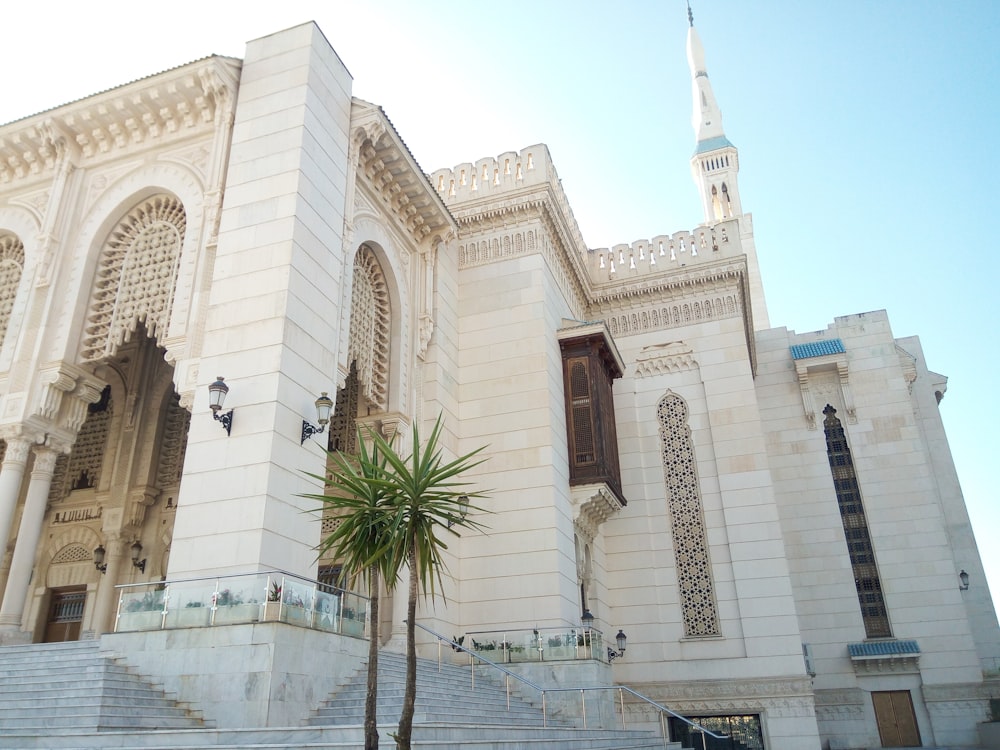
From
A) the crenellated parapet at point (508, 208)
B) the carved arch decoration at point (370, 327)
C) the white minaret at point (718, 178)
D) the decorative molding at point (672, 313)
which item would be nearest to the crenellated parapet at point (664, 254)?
the decorative molding at point (672, 313)

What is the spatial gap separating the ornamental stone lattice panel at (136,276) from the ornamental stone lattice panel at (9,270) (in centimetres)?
205

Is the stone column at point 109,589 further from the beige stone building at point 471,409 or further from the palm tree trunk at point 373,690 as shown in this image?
the palm tree trunk at point 373,690

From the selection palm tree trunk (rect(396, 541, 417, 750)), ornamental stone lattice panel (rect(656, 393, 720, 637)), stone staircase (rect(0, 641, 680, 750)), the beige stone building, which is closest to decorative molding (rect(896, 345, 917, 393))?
the beige stone building

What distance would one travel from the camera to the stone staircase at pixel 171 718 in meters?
6.47

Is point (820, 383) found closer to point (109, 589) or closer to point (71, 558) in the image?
point (109, 589)

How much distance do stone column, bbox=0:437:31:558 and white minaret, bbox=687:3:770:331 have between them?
24.8 meters

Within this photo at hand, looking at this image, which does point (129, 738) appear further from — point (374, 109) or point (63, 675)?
point (374, 109)

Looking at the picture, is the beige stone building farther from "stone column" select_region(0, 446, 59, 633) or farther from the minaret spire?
the minaret spire

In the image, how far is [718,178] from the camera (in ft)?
117

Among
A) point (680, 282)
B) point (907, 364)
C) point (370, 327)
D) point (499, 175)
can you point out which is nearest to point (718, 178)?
point (907, 364)

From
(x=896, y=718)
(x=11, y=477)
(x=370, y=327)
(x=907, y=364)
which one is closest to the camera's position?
(x=11, y=477)

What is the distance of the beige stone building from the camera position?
11.5 metres

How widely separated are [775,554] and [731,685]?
9.65ft

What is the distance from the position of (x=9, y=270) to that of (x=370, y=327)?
23.4 feet
